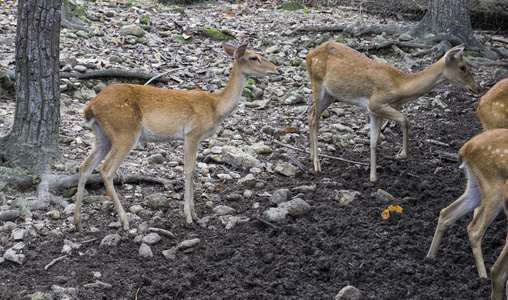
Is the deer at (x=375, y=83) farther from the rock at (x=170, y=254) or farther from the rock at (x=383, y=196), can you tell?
the rock at (x=170, y=254)

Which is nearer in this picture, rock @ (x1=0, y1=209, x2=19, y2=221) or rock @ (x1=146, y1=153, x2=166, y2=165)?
rock @ (x1=0, y1=209, x2=19, y2=221)

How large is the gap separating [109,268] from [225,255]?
0.99 m

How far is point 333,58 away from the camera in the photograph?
7340 millimetres

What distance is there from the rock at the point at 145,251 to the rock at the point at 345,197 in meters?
2.13

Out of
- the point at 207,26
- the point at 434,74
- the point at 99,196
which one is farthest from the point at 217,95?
the point at 207,26

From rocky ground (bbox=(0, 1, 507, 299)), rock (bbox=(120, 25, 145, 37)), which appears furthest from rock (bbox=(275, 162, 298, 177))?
rock (bbox=(120, 25, 145, 37))

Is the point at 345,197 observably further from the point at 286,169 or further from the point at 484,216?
the point at 484,216

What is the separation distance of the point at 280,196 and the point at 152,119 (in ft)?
5.15

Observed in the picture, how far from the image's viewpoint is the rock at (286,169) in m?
6.75

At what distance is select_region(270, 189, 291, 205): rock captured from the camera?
230 inches

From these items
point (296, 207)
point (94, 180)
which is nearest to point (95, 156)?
point (94, 180)

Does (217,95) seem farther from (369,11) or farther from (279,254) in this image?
(369,11)

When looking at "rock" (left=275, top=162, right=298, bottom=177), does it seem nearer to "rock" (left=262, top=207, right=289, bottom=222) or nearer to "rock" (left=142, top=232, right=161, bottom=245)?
"rock" (left=262, top=207, right=289, bottom=222)

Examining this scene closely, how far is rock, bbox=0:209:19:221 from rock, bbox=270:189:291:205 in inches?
98.8
